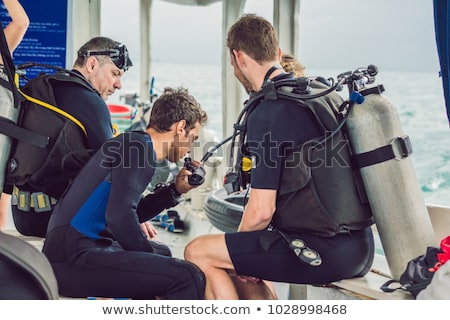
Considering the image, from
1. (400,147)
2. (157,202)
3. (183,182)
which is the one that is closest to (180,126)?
(183,182)

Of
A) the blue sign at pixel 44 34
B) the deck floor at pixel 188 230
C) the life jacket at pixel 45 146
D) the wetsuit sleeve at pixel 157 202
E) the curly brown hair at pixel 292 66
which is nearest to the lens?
the life jacket at pixel 45 146

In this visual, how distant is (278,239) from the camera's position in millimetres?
1974

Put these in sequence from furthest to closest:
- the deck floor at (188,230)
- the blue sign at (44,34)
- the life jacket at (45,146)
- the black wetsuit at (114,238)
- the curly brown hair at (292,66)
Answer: the deck floor at (188,230), the blue sign at (44,34), the curly brown hair at (292,66), the life jacket at (45,146), the black wetsuit at (114,238)

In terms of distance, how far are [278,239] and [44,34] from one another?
91.7 inches

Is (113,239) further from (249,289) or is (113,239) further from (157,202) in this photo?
(249,289)

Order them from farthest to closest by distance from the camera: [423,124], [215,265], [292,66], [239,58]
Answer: [423,124] → [292,66] → [239,58] → [215,265]

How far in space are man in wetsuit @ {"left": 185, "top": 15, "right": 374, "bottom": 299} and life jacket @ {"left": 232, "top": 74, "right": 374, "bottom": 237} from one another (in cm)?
1

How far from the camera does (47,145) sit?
7.30ft

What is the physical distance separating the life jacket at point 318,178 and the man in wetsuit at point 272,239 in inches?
0.6

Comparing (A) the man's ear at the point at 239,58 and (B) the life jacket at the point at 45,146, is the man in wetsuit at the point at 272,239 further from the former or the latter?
(B) the life jacket at the point at 45,146

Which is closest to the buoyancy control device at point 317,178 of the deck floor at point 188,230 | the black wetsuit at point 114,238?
the black wetsuit at point 114,238

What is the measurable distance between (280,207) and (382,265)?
0.75 meters

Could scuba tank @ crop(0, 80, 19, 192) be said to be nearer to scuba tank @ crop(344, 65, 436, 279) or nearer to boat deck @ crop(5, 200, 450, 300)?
boat deck @ crop(5, 200, 450, 300)

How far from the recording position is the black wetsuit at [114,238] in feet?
6.13
